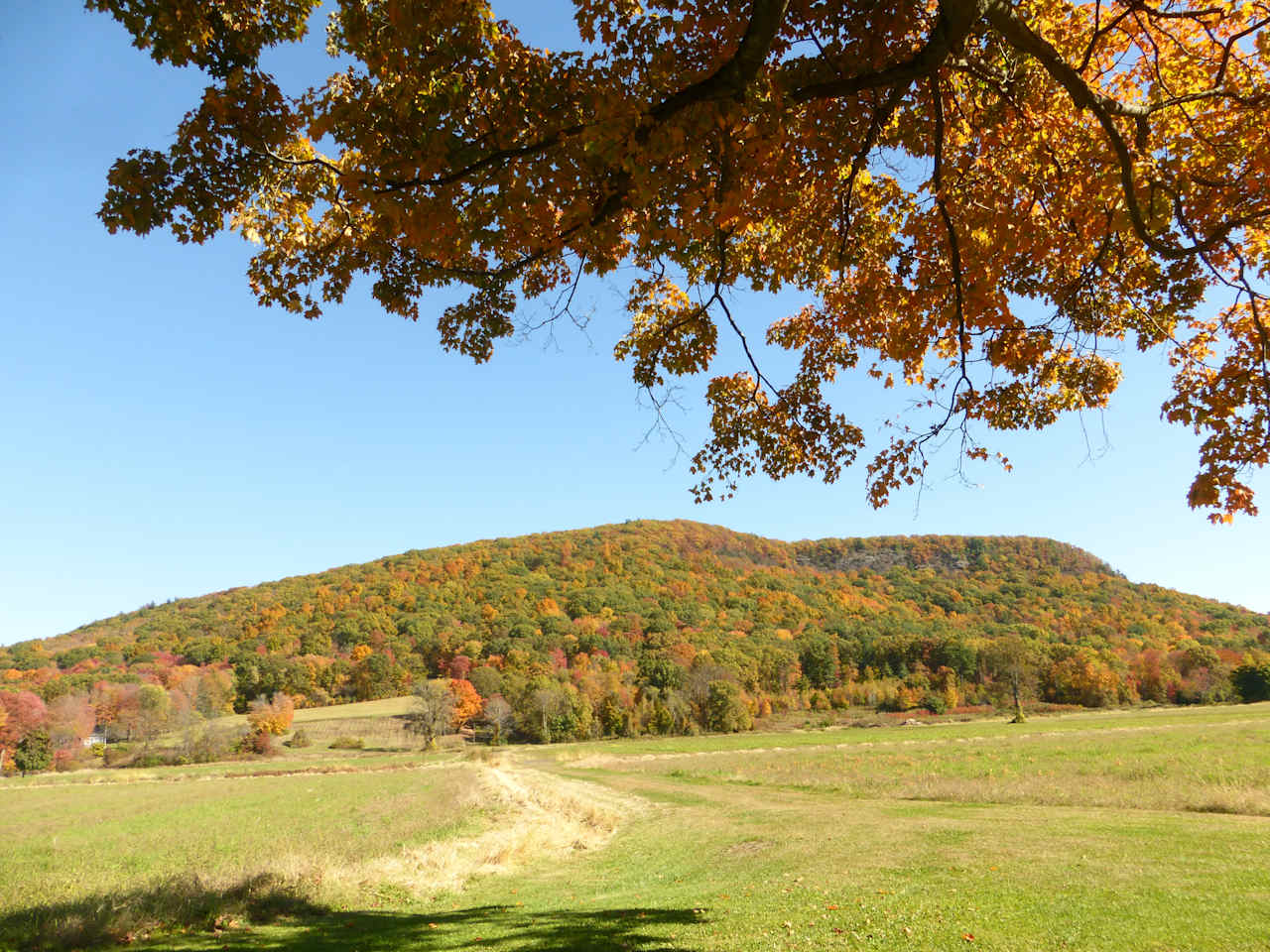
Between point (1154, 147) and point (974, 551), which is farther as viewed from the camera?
point (974, 551)

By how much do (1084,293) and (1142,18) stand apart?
10.5ft

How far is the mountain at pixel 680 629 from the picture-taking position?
4186 inches

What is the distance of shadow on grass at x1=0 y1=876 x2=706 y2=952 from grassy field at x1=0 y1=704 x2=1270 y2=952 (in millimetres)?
58

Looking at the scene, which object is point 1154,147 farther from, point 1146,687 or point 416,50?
point 1146,687

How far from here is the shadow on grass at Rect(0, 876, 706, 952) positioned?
28.3 ft

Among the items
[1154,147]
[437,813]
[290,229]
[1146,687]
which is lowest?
[1146,687]

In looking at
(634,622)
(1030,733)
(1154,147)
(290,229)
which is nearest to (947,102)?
(1154,147)

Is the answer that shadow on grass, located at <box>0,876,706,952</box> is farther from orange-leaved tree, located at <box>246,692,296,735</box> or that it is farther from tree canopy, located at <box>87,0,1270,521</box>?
orange-leaved tree, located at <box>246,692,296,735</box>

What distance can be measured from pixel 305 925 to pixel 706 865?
7953 mm

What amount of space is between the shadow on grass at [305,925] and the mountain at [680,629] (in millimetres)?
93266

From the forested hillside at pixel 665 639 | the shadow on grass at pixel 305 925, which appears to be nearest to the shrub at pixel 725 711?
the forested hillside at pixel 665 639

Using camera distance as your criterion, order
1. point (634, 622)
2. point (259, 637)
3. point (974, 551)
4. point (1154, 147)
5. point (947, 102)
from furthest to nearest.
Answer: point (974, 551)
point (634, 622)
point (259, 637)
point (947, 102)
point (1154, 147)

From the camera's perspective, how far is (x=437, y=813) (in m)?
25.6

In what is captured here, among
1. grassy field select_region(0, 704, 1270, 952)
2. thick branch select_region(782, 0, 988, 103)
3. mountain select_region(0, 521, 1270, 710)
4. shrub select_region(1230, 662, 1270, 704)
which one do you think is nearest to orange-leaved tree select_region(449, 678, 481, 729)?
mountain select_region(0, 521, 1270, 710)
